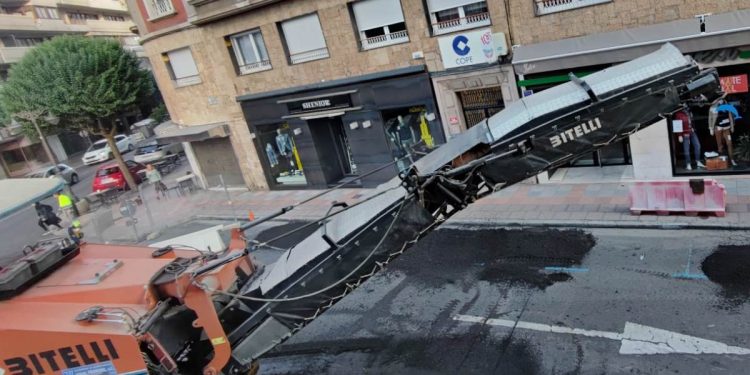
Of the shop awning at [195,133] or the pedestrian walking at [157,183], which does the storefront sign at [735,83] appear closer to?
the shop awning at [195,133]

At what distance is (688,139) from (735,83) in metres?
1.58

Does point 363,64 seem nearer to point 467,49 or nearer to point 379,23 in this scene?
point 379,23

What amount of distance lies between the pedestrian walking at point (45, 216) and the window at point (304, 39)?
437 inches

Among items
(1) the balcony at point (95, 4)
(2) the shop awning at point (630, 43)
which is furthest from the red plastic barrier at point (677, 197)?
(1) the balcony at point (95, 4)

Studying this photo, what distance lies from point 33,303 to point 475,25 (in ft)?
37.9

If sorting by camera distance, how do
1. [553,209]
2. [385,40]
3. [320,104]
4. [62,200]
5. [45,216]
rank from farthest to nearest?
[320,104] < [385,40] < [553,209] < [62,200] < [45,216]

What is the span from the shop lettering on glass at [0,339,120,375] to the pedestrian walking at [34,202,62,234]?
1898 mm

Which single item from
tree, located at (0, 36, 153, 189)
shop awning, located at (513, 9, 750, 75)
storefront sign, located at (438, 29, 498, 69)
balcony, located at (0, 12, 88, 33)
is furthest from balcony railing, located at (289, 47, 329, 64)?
balcony, located at (0, 12, 88, 33)

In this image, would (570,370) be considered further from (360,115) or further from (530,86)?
(360,115)

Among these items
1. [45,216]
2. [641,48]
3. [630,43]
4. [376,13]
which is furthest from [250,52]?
[45,216]

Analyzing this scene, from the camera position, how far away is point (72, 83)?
23.0m

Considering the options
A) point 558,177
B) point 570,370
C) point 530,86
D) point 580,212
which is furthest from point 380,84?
point 570,370

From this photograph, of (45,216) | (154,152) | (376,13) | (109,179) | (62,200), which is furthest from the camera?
(154,152)

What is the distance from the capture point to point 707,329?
276 inches
